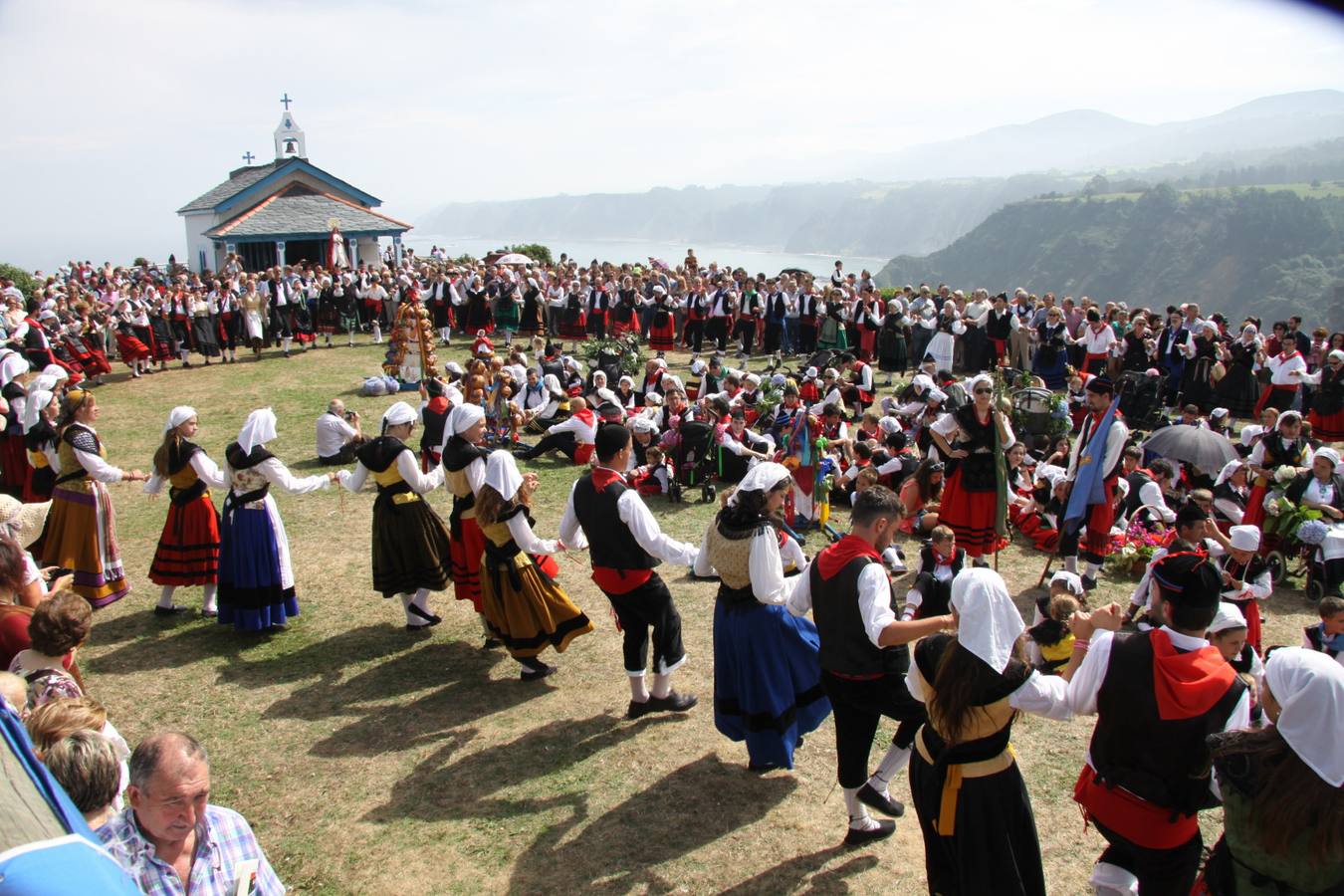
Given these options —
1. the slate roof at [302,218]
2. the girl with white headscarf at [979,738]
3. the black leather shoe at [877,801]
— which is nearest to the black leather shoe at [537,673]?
the black leather shoe at [877,801]

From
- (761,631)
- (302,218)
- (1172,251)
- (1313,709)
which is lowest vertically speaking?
(761,631)

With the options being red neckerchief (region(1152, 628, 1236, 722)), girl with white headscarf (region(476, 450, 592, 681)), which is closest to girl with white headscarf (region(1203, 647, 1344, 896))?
red neckerchief (region(1152, 628, 1236, 722))

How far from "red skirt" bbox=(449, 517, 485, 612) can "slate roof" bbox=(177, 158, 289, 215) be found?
28616 mm

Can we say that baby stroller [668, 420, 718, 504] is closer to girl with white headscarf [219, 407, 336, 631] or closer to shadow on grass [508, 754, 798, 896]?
girl with white headscarf [219, 407, 336, 631]

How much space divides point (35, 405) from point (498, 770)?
600cm

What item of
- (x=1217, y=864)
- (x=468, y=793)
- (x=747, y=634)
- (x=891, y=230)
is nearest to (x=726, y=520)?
(x=747, y=634)

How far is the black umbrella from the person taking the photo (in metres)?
8.62

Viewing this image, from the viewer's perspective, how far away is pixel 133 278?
2533 cm

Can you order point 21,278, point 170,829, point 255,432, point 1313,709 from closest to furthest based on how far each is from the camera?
point 170,829 < point 1313,709 < point 255,432 < point 21,278

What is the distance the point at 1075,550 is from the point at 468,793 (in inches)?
207

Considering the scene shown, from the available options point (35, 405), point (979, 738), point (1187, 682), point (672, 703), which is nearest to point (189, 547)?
point (35, 405)

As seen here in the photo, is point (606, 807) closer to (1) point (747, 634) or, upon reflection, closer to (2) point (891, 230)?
Result: (1) point (747, 634)

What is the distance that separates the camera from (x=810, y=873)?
4168mm

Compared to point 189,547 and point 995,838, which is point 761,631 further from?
point 189,547
